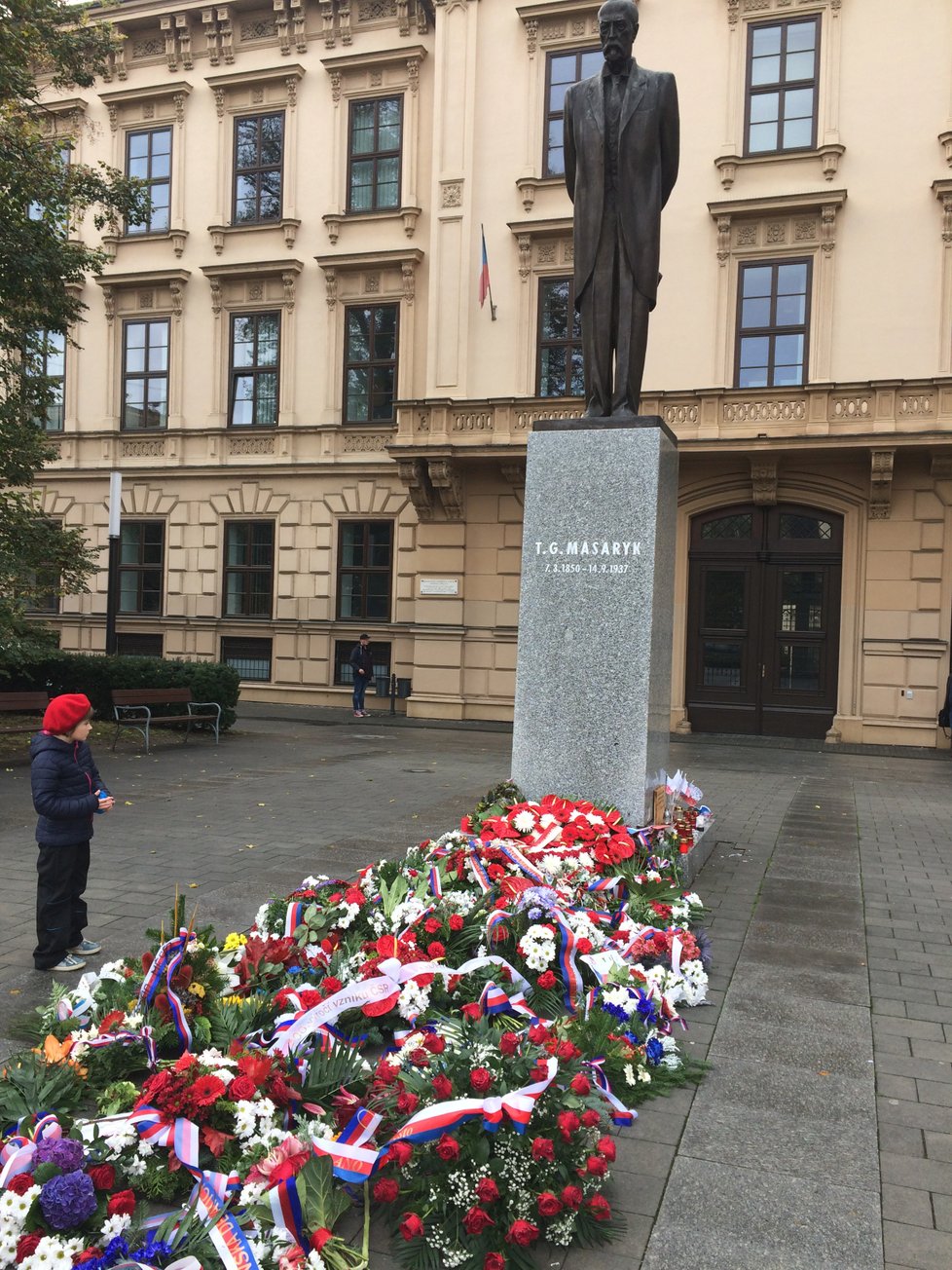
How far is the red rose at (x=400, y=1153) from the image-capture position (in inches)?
108

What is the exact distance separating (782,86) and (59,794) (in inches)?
740

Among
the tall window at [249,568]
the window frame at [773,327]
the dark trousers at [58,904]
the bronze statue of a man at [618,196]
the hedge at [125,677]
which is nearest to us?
the dark trousers at [58,904]

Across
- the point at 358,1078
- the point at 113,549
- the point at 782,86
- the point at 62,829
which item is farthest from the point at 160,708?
the point at 782,86

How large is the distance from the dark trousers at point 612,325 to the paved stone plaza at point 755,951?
11.3ft

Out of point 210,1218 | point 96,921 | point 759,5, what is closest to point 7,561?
point 96,921

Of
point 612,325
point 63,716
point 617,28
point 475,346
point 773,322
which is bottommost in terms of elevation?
point 63,716

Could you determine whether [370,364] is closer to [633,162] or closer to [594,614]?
[633,162]

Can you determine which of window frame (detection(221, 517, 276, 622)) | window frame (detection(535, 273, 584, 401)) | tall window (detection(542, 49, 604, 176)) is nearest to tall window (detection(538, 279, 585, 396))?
window frame (detection(535, 273, 584, 401))

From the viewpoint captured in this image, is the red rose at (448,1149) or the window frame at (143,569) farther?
the window frame at (143,569)

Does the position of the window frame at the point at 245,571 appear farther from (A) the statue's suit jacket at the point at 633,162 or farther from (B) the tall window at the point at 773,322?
(A) the statue's suit jacket at the point at 633,162

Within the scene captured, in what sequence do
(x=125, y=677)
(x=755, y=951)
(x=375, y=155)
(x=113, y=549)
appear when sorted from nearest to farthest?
1. (x=755, y=951)
2. (x=125, y=677)
3. (x=113, y=549)
4. (x=375, y=155)

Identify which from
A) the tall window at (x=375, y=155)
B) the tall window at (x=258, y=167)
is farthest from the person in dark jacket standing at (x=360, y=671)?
the tall window at (x=258, y=167)

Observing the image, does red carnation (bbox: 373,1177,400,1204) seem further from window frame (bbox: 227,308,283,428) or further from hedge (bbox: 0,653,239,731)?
window frame (bbox: 227,308,283,428)

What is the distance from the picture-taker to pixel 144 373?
2402cm
